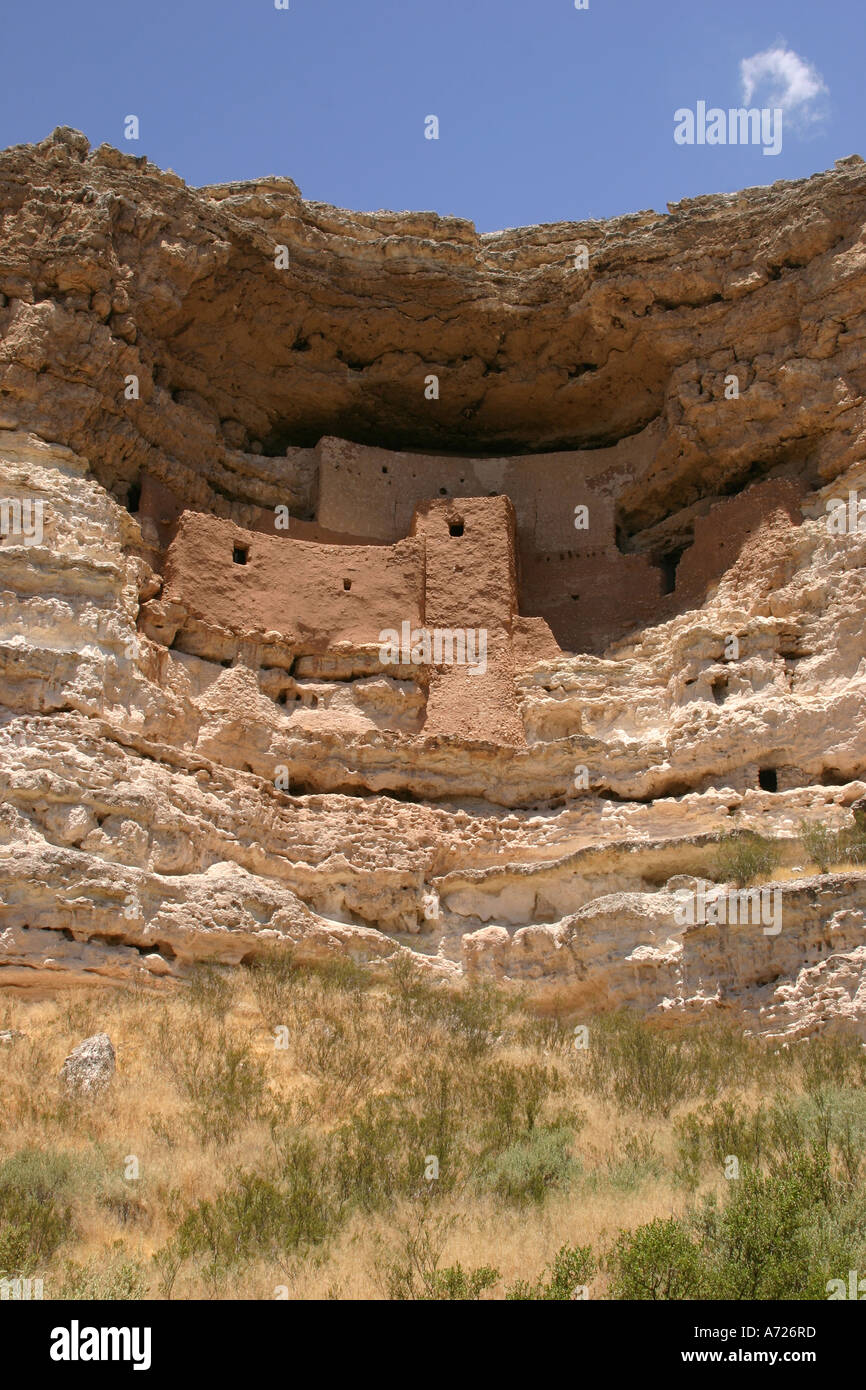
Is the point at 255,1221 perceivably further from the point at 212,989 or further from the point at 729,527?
the point at 729,527

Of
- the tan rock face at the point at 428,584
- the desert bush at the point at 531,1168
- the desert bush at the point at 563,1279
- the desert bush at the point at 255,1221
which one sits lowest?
the desert bush at the point at 563,1279

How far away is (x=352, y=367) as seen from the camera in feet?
64.3

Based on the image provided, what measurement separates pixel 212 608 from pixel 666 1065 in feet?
27.8

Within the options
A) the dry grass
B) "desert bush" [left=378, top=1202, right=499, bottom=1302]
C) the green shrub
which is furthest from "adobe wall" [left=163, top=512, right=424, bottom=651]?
the green shrub

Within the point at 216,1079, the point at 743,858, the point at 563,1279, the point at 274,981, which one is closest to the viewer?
the point at 563,1279

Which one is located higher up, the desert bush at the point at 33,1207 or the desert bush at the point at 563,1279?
the desert bush at the point at 33,1207

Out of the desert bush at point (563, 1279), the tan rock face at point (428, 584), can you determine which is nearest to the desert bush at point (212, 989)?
the tan rock face at point (428, 584)

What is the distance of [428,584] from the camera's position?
17.1 meters

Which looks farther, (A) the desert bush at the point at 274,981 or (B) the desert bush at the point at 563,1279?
(A) the desert bush at the point at 274,981

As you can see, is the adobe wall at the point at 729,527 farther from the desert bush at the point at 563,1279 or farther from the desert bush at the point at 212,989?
the desert bush at the point at 563,1279

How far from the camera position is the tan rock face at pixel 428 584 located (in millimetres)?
12414

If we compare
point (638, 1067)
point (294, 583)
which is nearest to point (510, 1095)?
point (638, 1067)
